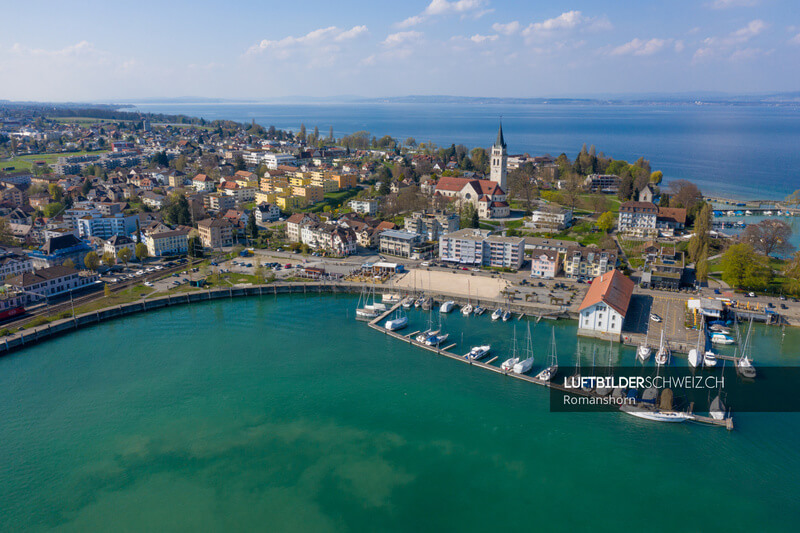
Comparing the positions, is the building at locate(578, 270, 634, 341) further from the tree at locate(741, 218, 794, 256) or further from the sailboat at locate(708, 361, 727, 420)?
the tree at locate(741, 218, 794, 256)

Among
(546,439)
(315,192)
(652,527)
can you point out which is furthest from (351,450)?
(315,192)

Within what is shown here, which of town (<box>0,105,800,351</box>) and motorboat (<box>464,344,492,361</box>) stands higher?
town (<box>0,105,800,351</box>)

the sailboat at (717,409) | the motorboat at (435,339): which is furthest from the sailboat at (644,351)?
the motorboat at (435,339)

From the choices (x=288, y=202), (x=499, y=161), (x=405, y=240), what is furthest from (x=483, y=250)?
(x=499, y=161)

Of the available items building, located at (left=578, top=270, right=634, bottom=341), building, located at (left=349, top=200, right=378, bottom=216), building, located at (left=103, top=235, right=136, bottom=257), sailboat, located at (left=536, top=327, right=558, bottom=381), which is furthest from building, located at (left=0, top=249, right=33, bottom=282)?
building, located at (left=578, top=270, right=634, bottom=341)

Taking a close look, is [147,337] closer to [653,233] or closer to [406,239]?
[406,239]

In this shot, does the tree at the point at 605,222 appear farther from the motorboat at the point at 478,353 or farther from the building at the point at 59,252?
the building at the point at 59,252
